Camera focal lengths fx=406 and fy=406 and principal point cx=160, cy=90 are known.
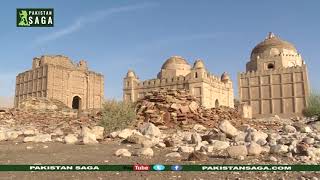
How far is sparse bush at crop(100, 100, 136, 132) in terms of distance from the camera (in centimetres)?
1446

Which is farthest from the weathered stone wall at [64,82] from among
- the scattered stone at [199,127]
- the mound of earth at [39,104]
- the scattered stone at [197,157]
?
the scattered stone at [197,157]

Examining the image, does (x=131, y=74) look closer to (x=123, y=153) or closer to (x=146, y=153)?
(x=123, y=153)

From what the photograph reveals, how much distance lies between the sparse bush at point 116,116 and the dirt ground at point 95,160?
3.68m

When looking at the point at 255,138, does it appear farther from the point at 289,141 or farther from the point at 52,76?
the point at 52,76

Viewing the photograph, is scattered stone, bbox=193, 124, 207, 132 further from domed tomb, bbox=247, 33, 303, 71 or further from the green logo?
domed tomb, bbox=247, 33, 303, 71

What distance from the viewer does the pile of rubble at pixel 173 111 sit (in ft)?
55.6

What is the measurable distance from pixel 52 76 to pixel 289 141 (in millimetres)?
29602

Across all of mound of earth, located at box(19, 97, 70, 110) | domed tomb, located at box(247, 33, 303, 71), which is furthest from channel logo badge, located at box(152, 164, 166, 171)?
domed tomb, located at box(247, 33, 303, 71)

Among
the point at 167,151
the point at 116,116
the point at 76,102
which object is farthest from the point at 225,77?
the point at 167,151

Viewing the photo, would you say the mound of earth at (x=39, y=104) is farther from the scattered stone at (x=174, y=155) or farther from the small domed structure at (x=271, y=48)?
the small domed structure at (x=271, y=48)

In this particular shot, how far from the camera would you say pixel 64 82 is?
36.2 m

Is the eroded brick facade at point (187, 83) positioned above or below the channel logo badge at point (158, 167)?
above

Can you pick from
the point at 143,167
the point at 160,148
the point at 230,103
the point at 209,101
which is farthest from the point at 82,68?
the point at 143,167

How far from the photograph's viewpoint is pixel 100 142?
35.5ft
